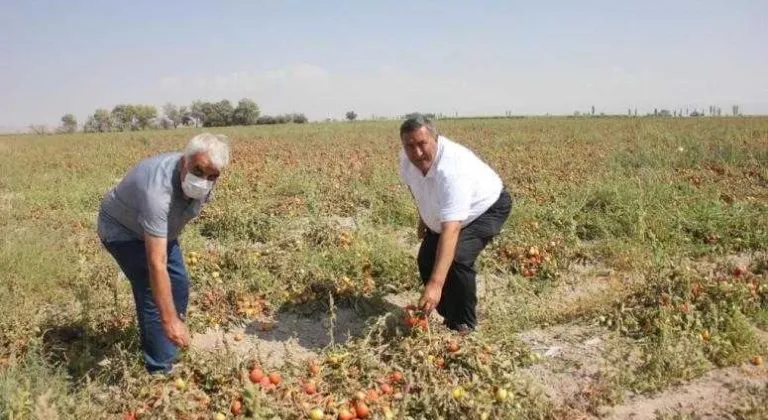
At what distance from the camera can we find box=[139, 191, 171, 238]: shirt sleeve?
2.66m

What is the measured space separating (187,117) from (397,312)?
74.9 m

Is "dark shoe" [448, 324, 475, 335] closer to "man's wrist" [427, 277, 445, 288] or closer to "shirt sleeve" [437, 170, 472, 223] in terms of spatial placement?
"man's wrist" [427, 277, 445, 288]

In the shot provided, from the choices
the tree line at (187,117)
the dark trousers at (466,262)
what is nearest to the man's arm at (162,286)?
the dark trousers at (466,262)

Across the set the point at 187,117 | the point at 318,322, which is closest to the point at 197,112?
the point at 187,117

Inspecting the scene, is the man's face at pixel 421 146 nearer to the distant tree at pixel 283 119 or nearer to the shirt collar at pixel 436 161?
the shirt collar at pixel 436 161

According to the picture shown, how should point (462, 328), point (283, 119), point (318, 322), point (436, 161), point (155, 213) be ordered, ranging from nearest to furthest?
point (155, 213)
point (436, 161)
point (462, 328)
point (318, 322)
point (283, 119)

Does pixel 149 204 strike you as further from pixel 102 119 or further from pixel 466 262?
pixel 102 119

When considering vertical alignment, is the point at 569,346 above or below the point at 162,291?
below

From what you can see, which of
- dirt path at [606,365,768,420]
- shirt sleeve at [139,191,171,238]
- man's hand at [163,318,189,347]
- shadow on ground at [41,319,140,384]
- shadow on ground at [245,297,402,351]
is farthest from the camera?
shadow on ground at [245,297,402,351]

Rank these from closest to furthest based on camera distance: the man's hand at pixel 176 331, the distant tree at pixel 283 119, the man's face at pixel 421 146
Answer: the man's hand at pixel 176 331 → the man's face at pixel 421 146 → the distant tree at pixel 283 119

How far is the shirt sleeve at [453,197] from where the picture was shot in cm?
318

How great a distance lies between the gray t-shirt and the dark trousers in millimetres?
1612

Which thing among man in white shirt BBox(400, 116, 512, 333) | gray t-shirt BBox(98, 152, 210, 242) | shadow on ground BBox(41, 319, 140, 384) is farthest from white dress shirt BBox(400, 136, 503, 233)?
shadow on ground BBox(41, 319, 140, 384)

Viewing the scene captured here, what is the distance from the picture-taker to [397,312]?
3553 millimetres
